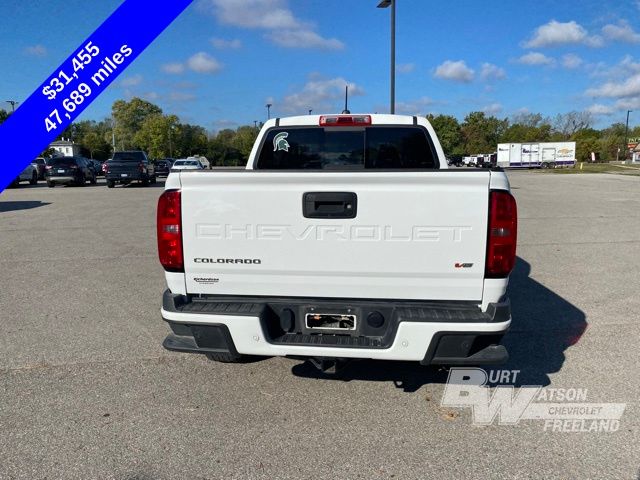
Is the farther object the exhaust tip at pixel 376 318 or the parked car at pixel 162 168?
the parked car at pixel 162 168

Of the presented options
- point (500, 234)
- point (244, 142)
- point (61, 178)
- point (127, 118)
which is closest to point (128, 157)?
point (61, 178)

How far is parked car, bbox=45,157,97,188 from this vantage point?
27125mm

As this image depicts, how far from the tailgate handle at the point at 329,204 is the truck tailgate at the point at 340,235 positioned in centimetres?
3

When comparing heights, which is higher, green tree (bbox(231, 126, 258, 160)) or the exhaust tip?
green tree (bbox(231, 126, 258, 160))

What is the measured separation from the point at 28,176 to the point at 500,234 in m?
32.6

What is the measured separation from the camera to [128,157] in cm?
2712

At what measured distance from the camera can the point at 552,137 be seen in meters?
101

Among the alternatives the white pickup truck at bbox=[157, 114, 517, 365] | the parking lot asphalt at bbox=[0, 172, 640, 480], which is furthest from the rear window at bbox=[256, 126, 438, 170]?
the parking lot asphalt at bbox=[0, 172, 640, 480]

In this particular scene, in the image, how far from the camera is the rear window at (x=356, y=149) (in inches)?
183

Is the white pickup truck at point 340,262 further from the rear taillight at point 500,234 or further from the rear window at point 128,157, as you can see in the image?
the rear window at point 128,157

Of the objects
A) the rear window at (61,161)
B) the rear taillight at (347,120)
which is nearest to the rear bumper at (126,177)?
the rear window at (61,161)

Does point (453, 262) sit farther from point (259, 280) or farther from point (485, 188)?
point (259, 280)

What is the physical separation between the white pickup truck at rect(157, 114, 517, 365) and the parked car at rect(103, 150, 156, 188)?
25.5 metres

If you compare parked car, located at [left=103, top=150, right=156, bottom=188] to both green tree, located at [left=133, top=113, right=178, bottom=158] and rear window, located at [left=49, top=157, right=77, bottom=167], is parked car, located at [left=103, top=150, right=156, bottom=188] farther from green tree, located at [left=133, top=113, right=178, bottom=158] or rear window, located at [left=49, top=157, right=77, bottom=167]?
green tree, located at [left=133, top=113, right=178, bottom=158]
